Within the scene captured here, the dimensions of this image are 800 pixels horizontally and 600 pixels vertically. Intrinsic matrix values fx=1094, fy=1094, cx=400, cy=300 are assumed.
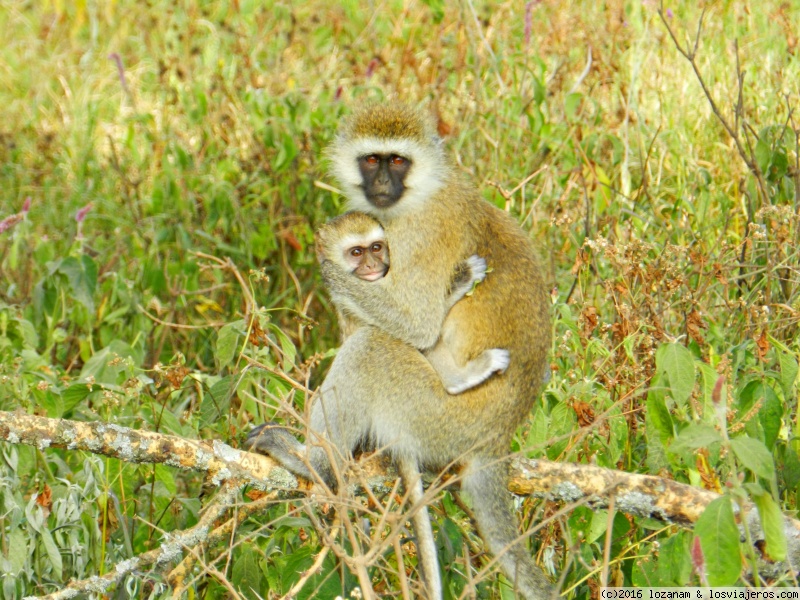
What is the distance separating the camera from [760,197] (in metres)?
5.73

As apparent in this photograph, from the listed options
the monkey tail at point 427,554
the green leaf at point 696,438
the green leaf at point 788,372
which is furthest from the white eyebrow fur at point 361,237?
the green leaf at point 696,438

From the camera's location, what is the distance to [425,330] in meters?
4.67

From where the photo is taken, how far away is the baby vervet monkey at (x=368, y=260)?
4660mm

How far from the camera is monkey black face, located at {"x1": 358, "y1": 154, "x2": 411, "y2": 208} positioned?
4.90 m

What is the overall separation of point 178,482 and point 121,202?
3.43m

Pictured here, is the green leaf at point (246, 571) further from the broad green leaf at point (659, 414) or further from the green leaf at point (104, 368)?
the broad green leaf at point (659, 414)

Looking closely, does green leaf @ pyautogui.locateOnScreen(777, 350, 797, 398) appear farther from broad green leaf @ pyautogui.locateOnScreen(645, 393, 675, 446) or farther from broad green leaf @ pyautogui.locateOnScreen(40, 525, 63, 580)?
broad green leaf @ pyautogui.locateOnScreen(40, 525, 63, 580)

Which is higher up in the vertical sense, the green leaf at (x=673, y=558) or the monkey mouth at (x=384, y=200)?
the monkey mouth at (x=384, y=200)

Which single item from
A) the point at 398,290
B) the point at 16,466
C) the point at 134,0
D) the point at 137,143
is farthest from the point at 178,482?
the point at 134,0

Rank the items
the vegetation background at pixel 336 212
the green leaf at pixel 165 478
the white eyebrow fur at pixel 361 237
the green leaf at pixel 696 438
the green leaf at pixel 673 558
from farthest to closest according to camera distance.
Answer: the white eyebrow fur at pixel 361 237, the green leaf at pixel 165 478, the vegetation background at pixel 336 212, the green leaf at pixel 673 558, the green leaf at pixel 696 438

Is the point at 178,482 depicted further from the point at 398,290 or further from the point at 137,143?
the point at 137,143

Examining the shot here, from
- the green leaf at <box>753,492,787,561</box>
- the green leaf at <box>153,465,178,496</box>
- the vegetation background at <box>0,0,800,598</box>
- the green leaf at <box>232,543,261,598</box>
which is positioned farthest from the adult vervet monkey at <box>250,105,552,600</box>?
the green leaf at <box>753,492,787,561</box>

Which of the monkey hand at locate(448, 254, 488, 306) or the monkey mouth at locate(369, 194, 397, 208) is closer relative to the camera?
the monkey hand at locate(448, 254, 488, 306)

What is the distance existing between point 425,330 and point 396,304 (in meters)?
0.17
